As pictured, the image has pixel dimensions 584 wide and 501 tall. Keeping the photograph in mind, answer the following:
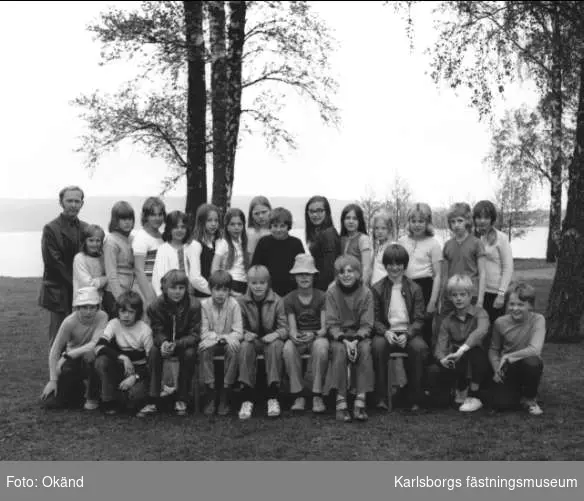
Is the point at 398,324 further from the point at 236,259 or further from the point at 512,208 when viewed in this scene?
the point at 512,208

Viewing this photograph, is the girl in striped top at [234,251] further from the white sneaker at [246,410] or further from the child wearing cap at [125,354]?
the white sneaker at [246,410]

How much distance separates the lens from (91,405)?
20.2 feet

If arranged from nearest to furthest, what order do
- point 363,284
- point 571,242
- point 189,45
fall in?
1. point 363,284
2. point 571,242
3. point 189,45

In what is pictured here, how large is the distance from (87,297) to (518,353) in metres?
3.66

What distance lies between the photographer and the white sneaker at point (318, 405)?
593 cm

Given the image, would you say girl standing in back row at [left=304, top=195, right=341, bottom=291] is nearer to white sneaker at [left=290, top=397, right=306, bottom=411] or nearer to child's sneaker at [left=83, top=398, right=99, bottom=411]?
white sneaker at [left=290, top=397, right=306, bottom=411]

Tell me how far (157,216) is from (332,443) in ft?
8.63

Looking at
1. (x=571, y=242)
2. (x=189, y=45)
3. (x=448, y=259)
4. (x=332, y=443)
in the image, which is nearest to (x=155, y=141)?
(x=189, y=45)

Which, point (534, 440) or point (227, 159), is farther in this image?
point (227, 159)

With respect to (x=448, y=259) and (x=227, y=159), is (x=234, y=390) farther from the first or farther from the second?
(x=227, y=159)

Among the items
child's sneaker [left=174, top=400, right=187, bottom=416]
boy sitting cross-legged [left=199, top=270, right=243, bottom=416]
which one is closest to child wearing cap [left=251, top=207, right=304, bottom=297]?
boy sitting cross-legged [left=199, top=270, right=243, bottom=416]

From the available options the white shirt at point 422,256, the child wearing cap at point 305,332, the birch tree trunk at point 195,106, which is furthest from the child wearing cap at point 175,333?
the birch tree trunk at point 195,106

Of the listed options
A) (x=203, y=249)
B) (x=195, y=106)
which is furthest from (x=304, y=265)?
(x=195, y=106)
